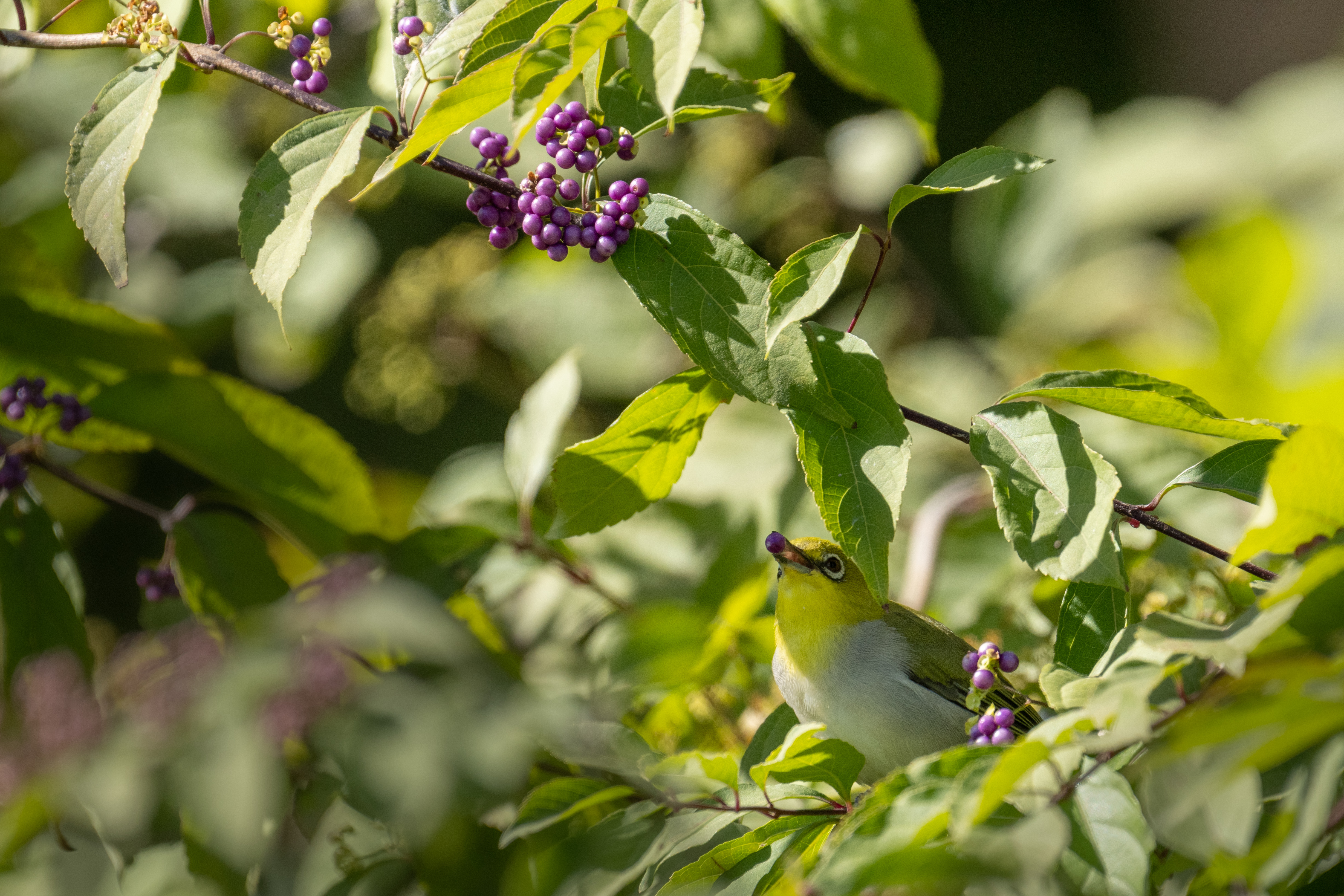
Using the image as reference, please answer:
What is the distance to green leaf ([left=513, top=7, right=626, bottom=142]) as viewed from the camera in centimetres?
109

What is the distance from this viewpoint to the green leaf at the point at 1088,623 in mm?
1263

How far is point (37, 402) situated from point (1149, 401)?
5.95ft

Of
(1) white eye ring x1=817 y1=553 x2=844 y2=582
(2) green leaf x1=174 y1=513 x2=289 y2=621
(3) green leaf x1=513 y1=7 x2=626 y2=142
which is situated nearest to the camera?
(3) green leaf x1=513 y1=7 x2=626 y2=142

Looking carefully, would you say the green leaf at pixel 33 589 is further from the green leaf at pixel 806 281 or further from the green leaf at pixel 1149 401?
the green leaf at pixel 1149 401

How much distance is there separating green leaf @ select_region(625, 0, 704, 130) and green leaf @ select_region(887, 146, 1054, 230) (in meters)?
0.26

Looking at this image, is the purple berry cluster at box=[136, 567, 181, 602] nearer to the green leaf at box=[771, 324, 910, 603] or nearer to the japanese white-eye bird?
the japanese white-eye bird

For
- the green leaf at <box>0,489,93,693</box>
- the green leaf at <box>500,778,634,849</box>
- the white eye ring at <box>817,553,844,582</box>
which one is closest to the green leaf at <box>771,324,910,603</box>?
the green leaf at <box>500,778,634,849</box>

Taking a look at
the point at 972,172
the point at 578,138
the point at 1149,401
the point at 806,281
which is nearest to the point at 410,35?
the point at 578,138

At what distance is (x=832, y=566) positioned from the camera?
2.30m

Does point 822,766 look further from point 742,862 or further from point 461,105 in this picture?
point 461,105

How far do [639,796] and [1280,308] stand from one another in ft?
7.03

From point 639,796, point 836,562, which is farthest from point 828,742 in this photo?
point 836,562

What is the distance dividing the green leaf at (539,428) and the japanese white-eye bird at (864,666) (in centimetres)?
51

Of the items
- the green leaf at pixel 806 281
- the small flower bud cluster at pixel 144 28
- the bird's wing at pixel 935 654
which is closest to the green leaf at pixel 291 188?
the small flower bud cluster at pixel 144 28
